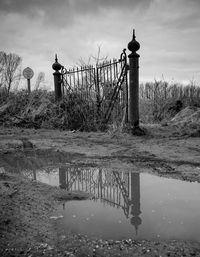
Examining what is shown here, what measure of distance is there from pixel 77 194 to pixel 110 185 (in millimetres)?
479

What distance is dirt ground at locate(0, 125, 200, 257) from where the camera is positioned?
5.38 feet

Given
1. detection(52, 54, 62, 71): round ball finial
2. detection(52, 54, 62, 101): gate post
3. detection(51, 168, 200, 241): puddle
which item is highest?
detection(52, 54, 62, 71): round ball finial

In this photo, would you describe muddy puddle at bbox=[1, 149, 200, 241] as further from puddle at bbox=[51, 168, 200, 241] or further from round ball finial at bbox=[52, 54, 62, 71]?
round ball finial at bbox=[52, 54, 62, 71]

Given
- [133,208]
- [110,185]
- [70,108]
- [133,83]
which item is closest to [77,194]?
[110,185]

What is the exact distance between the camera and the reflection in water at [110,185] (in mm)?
2413

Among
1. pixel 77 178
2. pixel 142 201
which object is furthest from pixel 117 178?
pixel 142 201

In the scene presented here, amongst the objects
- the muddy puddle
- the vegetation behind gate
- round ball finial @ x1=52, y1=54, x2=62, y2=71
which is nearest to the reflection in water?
the muddy puddle

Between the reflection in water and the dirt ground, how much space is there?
22cm

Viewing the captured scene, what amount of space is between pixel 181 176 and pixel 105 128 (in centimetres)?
438

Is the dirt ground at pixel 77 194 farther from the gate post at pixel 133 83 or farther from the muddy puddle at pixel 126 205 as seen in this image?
the gate post at pixel 133 83

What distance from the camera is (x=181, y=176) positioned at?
3160 millimetres

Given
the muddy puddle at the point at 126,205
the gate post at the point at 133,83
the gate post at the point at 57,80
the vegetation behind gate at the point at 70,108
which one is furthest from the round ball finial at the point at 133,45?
the muddy puddle at the point at 126,205

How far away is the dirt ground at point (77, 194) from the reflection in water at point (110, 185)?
8.7 inches

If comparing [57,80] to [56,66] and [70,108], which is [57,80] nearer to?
[56,66]
